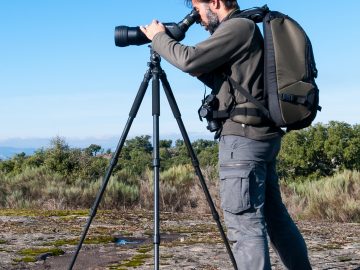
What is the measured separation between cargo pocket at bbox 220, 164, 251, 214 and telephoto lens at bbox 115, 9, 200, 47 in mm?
867

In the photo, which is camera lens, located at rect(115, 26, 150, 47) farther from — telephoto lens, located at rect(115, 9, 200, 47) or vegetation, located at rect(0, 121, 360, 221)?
vegetation, located at rect(0, 121, 360, 221)

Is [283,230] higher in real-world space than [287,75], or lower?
lower

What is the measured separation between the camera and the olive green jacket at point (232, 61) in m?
3.33

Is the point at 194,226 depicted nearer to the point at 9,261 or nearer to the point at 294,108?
the point at 9,261

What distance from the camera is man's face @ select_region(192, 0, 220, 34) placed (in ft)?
11.8

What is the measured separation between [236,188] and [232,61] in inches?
26.0

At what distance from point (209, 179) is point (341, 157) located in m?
5.62

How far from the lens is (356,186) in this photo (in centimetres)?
959

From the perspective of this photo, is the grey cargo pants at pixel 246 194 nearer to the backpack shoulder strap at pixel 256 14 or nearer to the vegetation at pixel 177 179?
the backpack shoulder strap at pixel 256 14

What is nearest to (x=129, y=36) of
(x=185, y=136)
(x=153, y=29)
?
(x=153, y=29)

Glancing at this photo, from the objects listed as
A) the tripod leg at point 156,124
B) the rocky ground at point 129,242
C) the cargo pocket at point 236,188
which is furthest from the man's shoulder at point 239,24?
the rocky ground at point 129,242

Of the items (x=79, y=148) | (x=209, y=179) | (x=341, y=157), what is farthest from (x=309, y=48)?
(x=341, y=157)

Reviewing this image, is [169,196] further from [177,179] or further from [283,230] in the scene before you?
[283,230]

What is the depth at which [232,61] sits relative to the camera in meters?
3.40
